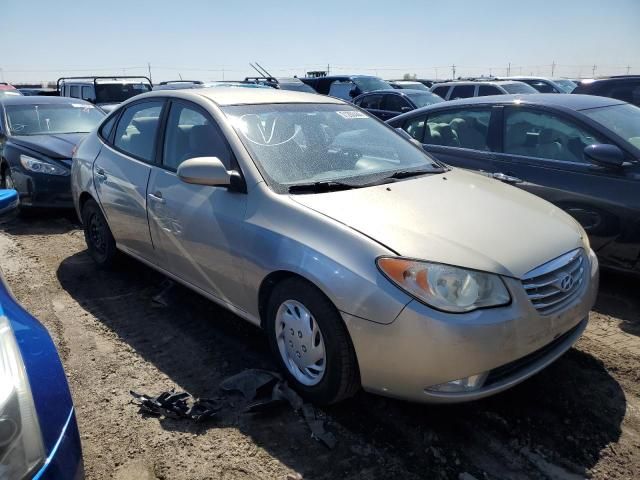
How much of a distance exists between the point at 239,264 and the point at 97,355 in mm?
1172

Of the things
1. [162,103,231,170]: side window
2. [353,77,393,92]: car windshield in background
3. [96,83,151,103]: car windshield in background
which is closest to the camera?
[162,103,231,170]: side window

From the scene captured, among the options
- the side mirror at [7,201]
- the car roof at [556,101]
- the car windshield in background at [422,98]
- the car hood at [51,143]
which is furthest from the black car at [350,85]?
the side mirror at [7,201]

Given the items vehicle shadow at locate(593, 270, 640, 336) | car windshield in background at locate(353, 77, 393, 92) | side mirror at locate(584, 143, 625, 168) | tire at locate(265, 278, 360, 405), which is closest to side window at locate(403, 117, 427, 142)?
side mirror at locate(584, 143, 625, 168)

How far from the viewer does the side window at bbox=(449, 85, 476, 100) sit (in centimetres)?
1246

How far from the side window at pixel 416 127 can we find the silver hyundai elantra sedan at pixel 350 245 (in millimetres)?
1674

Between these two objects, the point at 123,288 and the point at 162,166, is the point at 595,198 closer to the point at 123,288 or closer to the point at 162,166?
the point at 162,166

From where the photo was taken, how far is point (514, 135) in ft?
15.3

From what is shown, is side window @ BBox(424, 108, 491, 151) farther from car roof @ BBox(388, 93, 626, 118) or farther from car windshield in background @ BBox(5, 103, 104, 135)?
car windshield in background @ BBox(5, 103, 104, 135)

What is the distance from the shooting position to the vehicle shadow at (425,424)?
2.34 m

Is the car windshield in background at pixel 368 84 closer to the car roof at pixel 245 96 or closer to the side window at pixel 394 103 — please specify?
the side window at pixel 394 103

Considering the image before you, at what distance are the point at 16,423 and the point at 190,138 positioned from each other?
7.89ft

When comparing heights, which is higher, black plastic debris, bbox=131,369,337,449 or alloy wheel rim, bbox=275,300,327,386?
alloy wheel rim, bbox=275,300,327,386

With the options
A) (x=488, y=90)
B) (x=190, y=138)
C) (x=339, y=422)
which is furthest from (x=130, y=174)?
(x=488, y=90)

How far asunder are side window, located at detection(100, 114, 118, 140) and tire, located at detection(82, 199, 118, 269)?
0.59m
